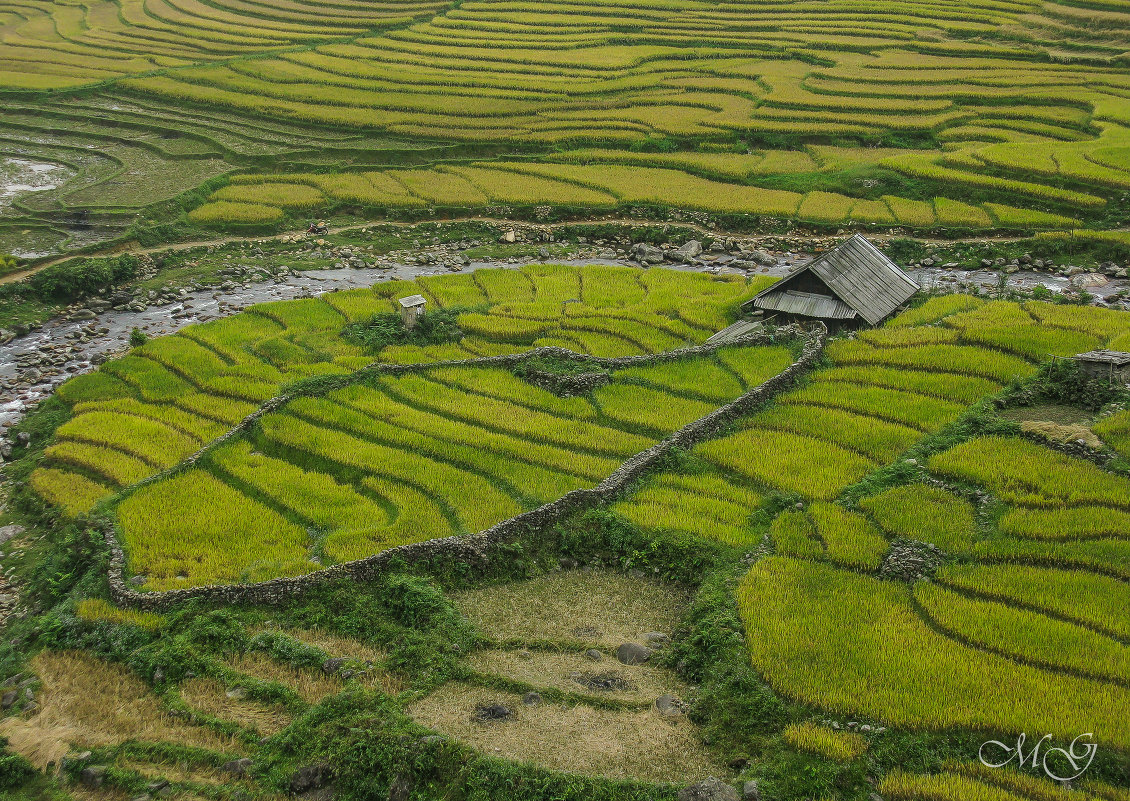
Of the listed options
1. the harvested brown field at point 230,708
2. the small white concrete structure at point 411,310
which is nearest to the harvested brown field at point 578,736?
the harvested brown field at point 230,708

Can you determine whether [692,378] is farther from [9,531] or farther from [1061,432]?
[9,531]

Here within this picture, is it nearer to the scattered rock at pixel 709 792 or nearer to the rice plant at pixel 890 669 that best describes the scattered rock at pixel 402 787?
the scattered rock at pixel 709 792

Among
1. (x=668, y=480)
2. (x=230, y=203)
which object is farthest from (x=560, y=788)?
(x=230, y=203)

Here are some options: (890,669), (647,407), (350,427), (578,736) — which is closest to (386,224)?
(350,427)

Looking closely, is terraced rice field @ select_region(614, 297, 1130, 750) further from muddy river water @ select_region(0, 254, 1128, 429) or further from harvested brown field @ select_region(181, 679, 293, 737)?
muddy river water @ select_region(0, 254, 1128, 429)

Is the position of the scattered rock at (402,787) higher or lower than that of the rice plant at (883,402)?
lower

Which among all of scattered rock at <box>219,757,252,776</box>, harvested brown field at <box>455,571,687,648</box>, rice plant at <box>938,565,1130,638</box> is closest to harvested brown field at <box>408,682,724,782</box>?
harvested brown field at <box>455,571,687,648</box>
